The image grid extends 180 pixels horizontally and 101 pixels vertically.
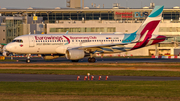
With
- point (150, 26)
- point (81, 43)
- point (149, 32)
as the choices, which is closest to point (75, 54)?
point (81, 43)

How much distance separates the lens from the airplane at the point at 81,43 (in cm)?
4606

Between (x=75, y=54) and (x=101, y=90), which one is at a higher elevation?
(x=75, y=54)

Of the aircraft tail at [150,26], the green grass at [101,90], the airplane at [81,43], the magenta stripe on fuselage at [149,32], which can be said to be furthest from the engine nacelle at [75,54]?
the green grass at [101,90]

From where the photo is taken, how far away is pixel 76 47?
4741 cm

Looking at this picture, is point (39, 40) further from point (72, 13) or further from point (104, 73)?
point (72, 13)

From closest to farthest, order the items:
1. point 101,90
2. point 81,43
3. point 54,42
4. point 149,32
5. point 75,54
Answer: point 101,90
point 75,54
point 54,42
point 81,43
point 149,32

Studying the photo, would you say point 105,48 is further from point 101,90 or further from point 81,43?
point 101,90

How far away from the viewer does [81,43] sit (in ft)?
157

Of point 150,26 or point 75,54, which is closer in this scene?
point 75,54

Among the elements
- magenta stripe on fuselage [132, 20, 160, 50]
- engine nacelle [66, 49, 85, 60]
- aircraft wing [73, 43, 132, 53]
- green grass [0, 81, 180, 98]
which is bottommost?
green grass [0, 81, 180, 98]

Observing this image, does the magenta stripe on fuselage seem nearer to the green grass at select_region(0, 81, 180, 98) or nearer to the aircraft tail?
the aircraft tail

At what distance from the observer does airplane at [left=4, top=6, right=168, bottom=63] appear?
4606 centimetres

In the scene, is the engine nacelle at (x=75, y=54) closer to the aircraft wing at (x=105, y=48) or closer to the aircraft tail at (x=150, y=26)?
the aircraft wing at (x=105, y=48)

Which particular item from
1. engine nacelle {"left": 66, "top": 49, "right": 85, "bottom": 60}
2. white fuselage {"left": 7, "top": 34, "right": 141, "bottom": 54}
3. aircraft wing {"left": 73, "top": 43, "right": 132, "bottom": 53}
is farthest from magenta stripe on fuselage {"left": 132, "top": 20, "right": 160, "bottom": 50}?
engine nacelle {"left": 66, "top": 49, "right": 85, "bottom": 60}
